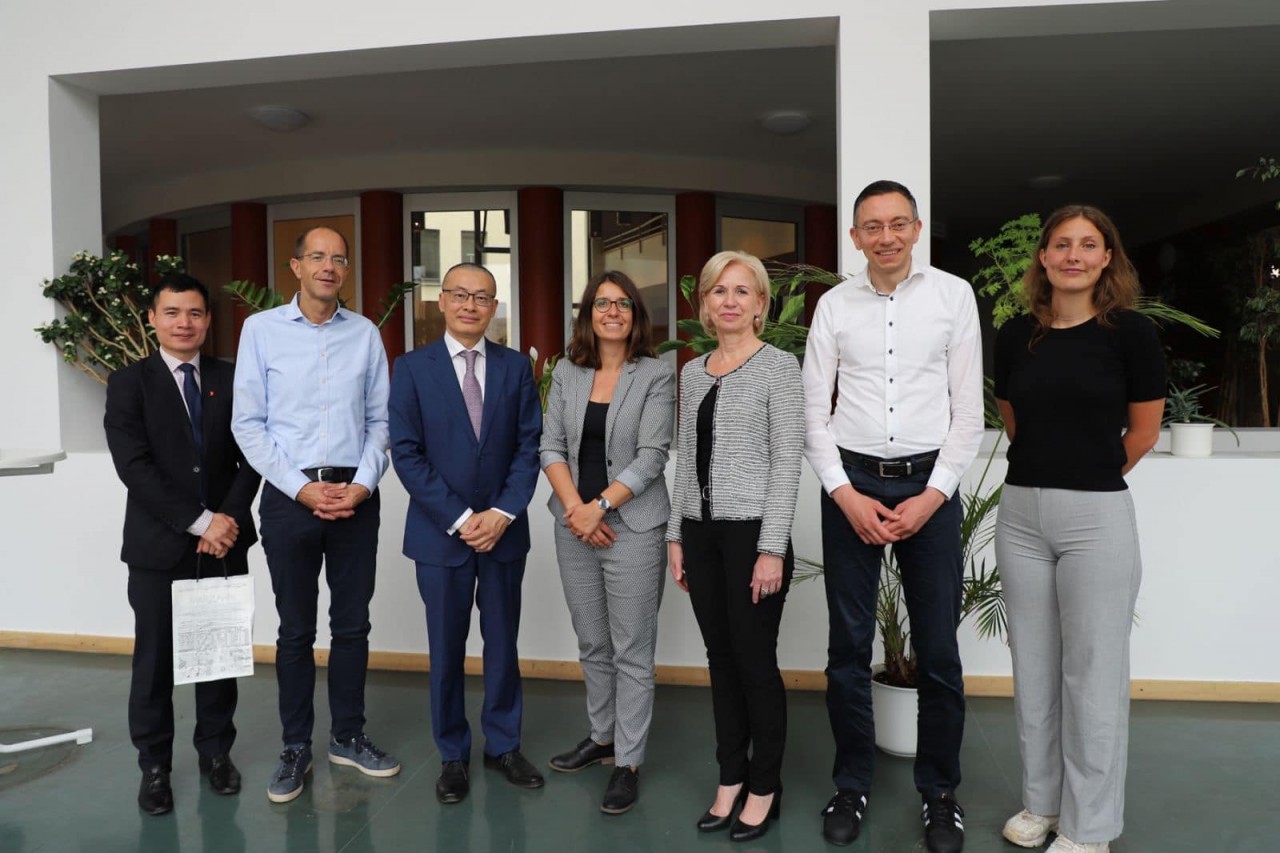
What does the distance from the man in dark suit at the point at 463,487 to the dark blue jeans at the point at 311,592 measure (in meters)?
0.20

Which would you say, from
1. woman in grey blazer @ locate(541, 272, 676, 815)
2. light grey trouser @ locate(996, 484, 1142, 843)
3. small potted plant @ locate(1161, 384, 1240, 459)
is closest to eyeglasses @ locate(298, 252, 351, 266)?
Answer: woman in grey blazer @ locate(541, 272, 676, 815)

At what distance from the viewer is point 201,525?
2689mm

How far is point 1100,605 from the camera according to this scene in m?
2.21

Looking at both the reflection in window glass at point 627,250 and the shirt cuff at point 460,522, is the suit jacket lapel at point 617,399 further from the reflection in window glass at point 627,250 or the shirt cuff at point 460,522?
the reflection in window glass at point 627,250

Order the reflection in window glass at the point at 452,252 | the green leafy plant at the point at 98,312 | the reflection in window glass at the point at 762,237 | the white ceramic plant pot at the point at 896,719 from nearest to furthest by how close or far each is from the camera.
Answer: the white ceramic plant pot at the point at 896,719 → the green leafy plant at the point at 98,312 → the reflection in window glass at the point at 452,252 → the reflection in window glass at the point at 762,237

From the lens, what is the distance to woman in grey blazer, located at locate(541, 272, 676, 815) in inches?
106

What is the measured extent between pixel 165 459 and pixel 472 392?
0.96m

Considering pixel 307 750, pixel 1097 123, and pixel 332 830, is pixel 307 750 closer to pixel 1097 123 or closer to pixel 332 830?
pixel 332 830

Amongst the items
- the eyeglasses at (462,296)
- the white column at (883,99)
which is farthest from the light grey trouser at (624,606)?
the white column at (883,99)

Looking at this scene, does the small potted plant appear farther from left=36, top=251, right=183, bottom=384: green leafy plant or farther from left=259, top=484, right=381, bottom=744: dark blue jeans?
left=36, top=251, right=183, bottom=384: green leafy plant

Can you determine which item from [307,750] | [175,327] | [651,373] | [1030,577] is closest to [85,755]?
[307,750]

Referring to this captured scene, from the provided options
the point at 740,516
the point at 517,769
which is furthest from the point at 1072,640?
the point at 517,769

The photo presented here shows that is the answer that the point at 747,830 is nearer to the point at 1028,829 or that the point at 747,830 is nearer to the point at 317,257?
the point at 1028,829

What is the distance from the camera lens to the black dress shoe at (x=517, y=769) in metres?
2.83
